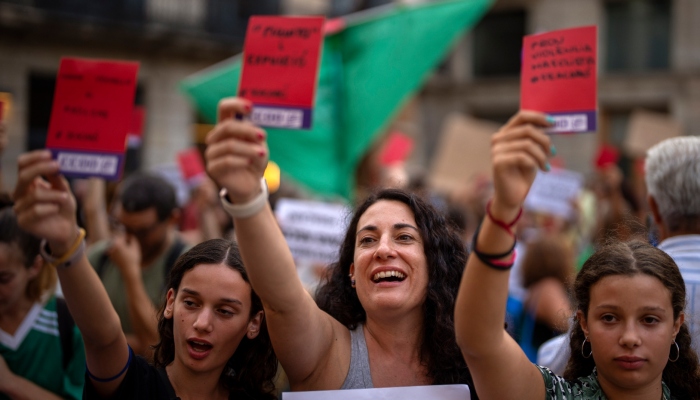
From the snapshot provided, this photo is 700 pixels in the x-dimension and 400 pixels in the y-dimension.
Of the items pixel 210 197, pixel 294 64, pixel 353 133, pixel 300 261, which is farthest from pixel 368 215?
pixel 210 197

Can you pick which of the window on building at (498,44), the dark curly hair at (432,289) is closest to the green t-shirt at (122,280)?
the dark curly hair at (432,289)

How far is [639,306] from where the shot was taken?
204cm

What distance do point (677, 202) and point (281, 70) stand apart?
1.50 meters

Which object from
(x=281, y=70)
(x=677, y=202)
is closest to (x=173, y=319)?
(x=281, y=70)

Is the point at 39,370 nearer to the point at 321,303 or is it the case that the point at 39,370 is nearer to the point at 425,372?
the point at 321,303

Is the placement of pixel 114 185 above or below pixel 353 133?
below

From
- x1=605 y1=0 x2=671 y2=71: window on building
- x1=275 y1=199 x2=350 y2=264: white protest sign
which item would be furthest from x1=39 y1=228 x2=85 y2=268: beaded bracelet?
x1=605 y1=0 x2=671 y2=71: window on building

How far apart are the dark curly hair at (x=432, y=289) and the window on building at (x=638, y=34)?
19327 mm


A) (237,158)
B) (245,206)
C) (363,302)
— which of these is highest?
(237,158)

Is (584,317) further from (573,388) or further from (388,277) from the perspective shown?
(388,277)

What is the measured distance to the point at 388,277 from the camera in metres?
2.24

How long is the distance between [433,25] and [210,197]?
2260 mm

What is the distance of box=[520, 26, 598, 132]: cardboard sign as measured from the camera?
6.15 ft

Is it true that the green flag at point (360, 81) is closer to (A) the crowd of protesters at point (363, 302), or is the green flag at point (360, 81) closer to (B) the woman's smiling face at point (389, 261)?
(A) the crowd of protesters at point (363, 302)
